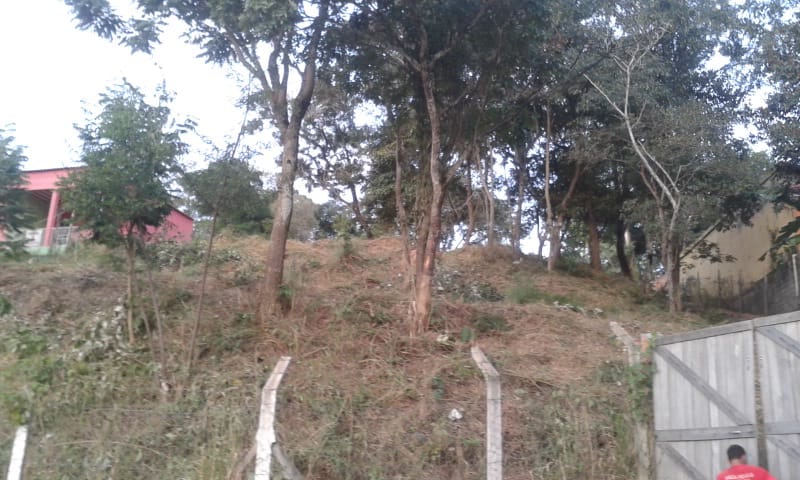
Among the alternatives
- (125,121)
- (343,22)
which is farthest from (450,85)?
(125,121)

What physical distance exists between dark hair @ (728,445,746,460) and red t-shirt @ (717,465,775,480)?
10 centimetres

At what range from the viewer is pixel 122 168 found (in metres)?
12.0

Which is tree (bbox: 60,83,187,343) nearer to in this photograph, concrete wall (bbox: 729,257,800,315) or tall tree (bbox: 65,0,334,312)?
tall tree (bbox: 65,0,334,312)

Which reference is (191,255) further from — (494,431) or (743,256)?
(743,256)

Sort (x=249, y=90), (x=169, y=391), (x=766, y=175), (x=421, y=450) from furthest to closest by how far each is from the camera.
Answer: (x=766, y=175) < (x=249, y=90) < (x=169, y=391) < (x=421, y=450)

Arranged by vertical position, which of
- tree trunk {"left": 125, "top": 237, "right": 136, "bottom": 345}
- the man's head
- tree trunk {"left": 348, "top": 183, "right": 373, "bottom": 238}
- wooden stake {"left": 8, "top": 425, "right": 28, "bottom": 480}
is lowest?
wooden stake {"left": 8, "top": 425, "right": 28, "bottom": 480}

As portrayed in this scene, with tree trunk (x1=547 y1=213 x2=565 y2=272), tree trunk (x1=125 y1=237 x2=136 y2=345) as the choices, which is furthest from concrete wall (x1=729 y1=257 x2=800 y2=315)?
tree trunk (x1=125 y1=237 x2=136 y2=345)

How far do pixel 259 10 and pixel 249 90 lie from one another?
2.78 m

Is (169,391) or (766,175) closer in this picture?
(169,391)

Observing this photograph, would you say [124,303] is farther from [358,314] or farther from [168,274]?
[358,314]

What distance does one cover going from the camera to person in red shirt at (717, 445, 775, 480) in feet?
23.1

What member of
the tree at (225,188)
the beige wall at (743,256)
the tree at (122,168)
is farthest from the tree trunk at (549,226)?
the tree at (122,168)

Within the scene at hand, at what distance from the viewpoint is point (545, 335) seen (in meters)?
13.7

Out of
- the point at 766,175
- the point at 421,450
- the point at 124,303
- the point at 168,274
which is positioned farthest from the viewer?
the point at 766,175
